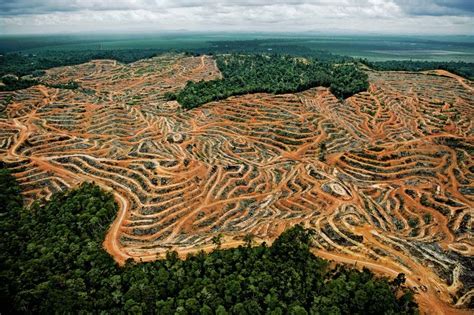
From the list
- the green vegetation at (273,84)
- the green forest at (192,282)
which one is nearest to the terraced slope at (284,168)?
the green forest at (192,282)

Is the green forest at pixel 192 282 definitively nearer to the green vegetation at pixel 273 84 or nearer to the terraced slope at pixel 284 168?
the terraced slope at pixel 284 168

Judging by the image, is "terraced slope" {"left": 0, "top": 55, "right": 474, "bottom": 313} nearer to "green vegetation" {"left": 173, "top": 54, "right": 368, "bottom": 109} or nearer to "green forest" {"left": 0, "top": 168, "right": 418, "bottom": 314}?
"green forest" {"left": 0, "top": 168, "right": 418, "bottom": 314}

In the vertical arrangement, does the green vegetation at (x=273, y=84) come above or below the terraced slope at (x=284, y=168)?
above

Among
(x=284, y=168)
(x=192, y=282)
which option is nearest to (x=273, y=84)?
(x=284, y=168)

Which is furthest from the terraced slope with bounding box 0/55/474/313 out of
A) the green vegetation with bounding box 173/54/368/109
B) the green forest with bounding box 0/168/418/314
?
the green vegetation with bounding box 173/54/368/109

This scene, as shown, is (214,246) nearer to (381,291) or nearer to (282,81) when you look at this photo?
(381,291)

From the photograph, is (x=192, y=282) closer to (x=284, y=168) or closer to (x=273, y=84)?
(x=284, y=168)
